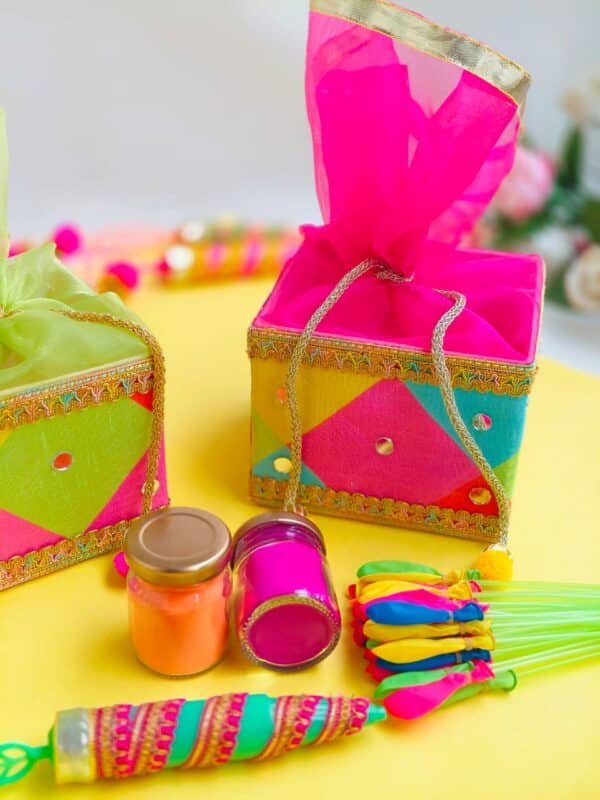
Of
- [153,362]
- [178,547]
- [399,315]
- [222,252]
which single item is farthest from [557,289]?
[178,547]

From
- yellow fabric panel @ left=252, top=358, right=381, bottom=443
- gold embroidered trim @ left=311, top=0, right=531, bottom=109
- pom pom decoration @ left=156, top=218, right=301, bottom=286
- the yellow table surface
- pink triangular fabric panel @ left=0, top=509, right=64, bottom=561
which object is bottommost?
the yellow table surface

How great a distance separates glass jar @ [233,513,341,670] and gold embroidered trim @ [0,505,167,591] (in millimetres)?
128

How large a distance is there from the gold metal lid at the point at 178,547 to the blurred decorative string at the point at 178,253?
741mm

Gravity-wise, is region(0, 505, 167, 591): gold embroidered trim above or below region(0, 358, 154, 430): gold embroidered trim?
below

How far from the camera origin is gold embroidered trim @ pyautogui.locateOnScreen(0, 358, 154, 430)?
37.6 inches

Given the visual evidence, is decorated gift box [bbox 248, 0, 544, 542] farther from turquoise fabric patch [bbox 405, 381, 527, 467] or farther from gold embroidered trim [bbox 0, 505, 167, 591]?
gold embroidered trim [bbox 0, 505, 167, 591]

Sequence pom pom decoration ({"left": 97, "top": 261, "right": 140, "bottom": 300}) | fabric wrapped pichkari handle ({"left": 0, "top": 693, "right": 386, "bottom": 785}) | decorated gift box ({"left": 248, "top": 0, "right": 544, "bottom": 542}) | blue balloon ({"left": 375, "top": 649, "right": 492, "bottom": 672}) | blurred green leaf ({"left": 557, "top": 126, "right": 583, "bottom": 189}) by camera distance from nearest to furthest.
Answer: fabric wrapped pichkari handle ({"left": 0, "top": 693, "right": 386, "bottom": 785}) → blue balloon ({"left": 375, "top": 649, "right": 492, "bottom": 672}) → decorated gift box ({"left": 248, "top": 0, "right": 544, "bottom": 542}) → pom pom decoration ({"left": 97, "top": 261, "right": 140, "bottom": 300}) → blurred green leaf ({"left": 557, "top": 126, "right": 583, "bottom": 189})

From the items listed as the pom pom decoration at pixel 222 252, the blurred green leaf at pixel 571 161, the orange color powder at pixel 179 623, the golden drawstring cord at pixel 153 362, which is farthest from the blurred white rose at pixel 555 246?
the orange color powder at pixel 179 623

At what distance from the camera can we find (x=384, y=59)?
1062mm

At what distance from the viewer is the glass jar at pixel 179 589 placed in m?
0.88

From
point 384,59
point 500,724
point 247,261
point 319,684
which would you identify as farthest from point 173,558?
point 247,261

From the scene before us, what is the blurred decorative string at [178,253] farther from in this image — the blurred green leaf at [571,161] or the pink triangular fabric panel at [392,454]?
the pink triangular fabric panel at [392,454]

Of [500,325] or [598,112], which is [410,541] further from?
[598,112]

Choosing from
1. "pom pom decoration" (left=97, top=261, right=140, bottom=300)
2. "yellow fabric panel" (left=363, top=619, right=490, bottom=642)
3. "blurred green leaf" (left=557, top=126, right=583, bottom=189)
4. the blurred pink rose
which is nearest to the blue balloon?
"yellow fabric panel" (left=363, top=619, right=490, bottom=642)
